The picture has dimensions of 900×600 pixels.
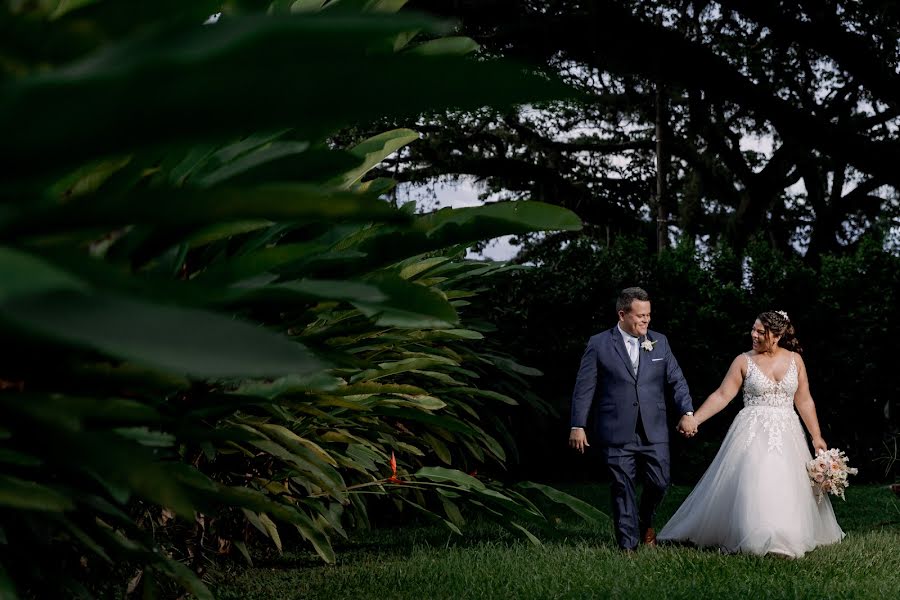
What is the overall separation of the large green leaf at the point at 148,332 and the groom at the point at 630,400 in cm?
696

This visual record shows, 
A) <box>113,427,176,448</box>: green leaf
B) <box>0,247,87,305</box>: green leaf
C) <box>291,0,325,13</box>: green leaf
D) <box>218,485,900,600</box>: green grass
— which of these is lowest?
<box>218,485,900,600</box>: green grass

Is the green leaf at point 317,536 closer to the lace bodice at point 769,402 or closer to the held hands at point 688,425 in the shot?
the held hands at point 688,425

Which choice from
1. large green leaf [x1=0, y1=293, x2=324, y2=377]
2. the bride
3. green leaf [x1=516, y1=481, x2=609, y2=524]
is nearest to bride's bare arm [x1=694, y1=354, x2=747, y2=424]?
the bride

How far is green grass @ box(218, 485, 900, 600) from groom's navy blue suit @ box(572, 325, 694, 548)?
0.64 meters

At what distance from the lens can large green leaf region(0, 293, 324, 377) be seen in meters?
0.57

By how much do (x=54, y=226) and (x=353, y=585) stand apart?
511 centimetres

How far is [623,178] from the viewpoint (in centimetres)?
2405

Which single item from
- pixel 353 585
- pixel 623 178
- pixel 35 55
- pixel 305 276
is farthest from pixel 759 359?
pixel 623 178

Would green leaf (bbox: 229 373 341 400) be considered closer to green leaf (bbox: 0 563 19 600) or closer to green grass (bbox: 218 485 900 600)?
green leaf (bbox: 0 563 19 600)

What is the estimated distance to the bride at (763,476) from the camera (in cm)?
716

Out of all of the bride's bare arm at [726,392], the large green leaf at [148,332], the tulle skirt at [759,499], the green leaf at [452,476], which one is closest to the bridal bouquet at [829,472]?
the tulle skirt at [759,499]

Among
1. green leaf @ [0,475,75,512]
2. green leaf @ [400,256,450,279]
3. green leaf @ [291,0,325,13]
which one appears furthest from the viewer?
green leaf @ [400,256,450,279]

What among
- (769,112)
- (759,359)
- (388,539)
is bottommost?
(388,539)

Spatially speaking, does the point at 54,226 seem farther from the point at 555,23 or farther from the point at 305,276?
the point at 555,23
